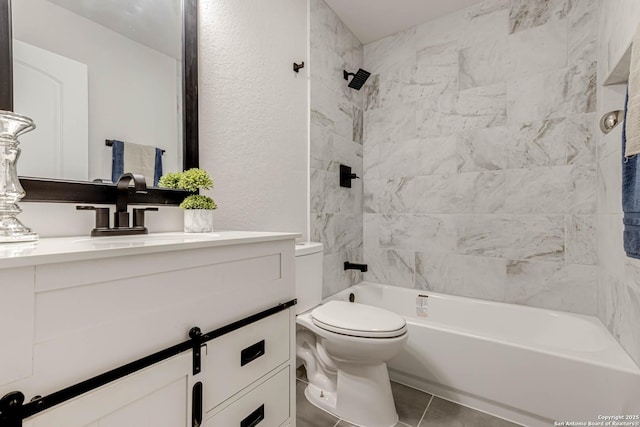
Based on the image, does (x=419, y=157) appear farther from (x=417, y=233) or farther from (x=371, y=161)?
(x=417, y=233)

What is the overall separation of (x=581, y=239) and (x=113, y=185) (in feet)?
8.08

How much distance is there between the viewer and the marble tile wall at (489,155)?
180cm

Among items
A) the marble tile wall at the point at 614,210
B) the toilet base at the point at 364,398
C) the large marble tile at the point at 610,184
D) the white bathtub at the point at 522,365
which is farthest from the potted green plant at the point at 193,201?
the large marble tile at the point at 610,184

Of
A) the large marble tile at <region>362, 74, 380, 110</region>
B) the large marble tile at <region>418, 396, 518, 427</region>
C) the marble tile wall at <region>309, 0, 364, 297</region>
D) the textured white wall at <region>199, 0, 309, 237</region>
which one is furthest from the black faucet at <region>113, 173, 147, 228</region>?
the large marble tile at <region>362, 74, 380, 110</region>

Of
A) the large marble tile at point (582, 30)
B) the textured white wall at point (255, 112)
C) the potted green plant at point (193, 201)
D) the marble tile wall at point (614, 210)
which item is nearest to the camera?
the potted green plant at point (193, 201)

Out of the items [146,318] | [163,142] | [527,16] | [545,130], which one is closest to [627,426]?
[545,130]

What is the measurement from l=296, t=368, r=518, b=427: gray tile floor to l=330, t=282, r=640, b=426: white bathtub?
0.17 feet

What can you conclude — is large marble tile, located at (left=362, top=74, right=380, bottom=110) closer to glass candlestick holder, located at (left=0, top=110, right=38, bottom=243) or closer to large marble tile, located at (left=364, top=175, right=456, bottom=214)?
large marble tile, located at (left=364, top=175, right=456, bottom=214)

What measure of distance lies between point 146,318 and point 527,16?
8.83ft

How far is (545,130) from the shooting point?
6.18ft

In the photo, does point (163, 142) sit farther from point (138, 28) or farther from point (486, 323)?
point (486, 323)

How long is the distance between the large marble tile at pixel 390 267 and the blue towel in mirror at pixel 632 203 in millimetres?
1436

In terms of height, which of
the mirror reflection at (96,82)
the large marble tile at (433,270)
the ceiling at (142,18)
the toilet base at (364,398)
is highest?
the ceiling at (142,18)

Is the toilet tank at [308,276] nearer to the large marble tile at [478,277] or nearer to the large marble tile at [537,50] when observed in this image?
the large marble tile at [478,277]
